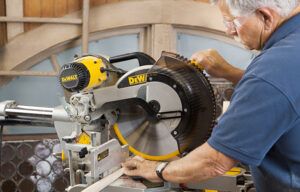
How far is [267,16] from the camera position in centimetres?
100

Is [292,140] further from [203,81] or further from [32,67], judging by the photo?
[32,67]

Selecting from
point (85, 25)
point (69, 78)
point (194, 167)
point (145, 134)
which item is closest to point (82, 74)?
point (69, 78)

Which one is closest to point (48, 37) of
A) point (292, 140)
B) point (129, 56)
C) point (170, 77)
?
point (129, 56)

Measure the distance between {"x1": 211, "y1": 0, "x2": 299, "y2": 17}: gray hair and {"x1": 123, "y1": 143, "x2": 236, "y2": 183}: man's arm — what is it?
Result: 1.18 ft

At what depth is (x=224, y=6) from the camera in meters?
1.06

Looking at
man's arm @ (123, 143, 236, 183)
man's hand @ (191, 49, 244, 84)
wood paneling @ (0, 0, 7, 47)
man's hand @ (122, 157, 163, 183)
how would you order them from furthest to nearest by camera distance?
1. wood paneling @ (0, 0, 7, 47)
2. man's hand @ (191, 49, 244, 84)
3. man's hand @ (122, 157, 163, 183)
4. man's arm @ (123, 143, 236, 183)

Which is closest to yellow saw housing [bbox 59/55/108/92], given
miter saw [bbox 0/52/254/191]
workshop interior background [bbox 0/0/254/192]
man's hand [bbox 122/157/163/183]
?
miter saw [bbox 0/52/254/191]

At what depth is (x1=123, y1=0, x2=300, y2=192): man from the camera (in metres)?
0.91

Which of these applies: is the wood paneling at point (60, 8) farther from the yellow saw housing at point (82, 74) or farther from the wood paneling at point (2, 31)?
Answer: the yellow saw housing at point (82, 74)

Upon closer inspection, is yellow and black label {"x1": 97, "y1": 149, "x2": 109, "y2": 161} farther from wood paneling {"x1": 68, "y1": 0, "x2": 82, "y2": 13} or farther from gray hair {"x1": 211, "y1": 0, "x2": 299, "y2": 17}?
wood paneling {"x1": 68, "y1": 0, "x2": 82, "y2": 13}

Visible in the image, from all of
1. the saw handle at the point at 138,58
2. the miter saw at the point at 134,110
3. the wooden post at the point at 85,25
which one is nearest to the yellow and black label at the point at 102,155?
the miter saw at the point at 134,110

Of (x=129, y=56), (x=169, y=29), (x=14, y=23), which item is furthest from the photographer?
(x=169, y=29)

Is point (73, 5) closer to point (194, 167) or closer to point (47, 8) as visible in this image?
point (47, 8)

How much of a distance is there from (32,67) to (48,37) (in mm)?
275
